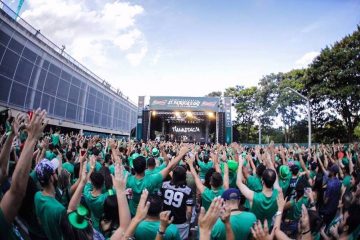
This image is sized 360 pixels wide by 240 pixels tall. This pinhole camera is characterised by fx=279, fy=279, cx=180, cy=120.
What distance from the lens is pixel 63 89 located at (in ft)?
99.3

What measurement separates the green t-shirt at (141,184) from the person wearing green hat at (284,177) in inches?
108

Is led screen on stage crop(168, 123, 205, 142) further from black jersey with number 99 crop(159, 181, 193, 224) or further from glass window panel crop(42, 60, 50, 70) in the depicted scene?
black jersey with number 99 crop(159, 181, 193, 224)

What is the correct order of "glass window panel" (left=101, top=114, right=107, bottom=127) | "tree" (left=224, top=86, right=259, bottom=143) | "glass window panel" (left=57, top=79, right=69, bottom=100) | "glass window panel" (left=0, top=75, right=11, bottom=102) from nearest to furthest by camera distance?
1. "glass window panel" (left=0, top=75, right=11, bottom=102)
2. "glass window panel" (left=57, top=79, right=69, bottom=100)
3. "glass window panel" (left=101, top=114, right=107, bottom=127)
4. "tree" (left=224, top=86, right=259, bottom=143)

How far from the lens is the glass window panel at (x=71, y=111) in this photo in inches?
1232

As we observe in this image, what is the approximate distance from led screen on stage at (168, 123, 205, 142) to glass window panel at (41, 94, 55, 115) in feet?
45.2

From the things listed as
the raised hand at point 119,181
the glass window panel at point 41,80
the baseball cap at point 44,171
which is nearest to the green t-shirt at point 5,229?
the baseball cap at point 44,171

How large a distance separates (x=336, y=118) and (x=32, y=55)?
109 ft

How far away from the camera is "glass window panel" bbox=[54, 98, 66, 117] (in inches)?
1140

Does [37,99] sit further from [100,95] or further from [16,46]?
[100,95]

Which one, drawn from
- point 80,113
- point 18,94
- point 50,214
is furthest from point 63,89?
point 50,214

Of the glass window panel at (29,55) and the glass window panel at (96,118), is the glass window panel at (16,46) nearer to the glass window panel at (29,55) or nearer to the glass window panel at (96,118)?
the glass window panel at (29,55)

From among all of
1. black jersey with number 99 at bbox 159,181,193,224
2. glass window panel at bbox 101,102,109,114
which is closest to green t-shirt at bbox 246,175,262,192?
black jersey with number 99 at bbox 159,181,193,224

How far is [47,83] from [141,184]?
26446 mm

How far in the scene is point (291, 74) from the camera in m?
38.8
